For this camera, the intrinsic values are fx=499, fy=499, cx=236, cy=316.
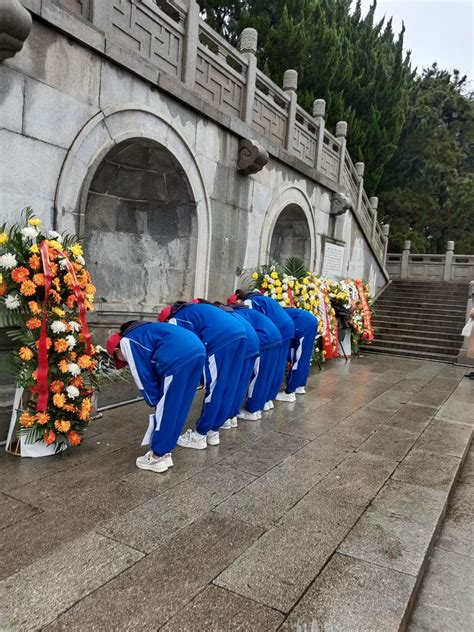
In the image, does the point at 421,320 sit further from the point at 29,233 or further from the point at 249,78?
the point at 29,233

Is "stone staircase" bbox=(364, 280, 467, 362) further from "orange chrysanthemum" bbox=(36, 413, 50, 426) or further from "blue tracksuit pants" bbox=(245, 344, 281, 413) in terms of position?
"orange chrysanthemum" bbox=(36, 413, 50, 426)

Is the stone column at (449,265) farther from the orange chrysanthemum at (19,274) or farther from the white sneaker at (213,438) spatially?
the orange chrysanthemum at (19,274)

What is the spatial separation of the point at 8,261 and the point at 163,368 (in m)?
1.38

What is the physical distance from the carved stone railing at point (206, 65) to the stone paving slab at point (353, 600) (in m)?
4.81

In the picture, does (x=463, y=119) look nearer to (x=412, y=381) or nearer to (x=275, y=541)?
(x=412, y=381)

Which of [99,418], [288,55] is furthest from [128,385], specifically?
[288,55]

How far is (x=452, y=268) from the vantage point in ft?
59.8

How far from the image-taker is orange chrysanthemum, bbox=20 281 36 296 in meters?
3.61

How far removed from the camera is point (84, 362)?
12.7 ft

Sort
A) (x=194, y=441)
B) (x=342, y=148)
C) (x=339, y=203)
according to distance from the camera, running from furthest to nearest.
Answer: (x=342, y=148) → (x=339, y=203) → (x=194, y=441)

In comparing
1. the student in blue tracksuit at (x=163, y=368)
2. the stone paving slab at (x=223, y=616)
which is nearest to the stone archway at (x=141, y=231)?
the student in blue tracksuit at (x=163, y=368)

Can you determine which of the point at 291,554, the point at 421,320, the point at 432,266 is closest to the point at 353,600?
the point at 291,554

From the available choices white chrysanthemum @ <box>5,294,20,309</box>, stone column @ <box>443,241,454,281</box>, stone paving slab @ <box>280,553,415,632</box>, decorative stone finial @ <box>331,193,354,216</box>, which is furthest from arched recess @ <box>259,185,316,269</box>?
stone column @ <box>443,241,454,281</box>

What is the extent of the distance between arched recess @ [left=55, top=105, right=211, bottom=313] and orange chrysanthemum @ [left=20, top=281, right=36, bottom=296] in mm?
2535
